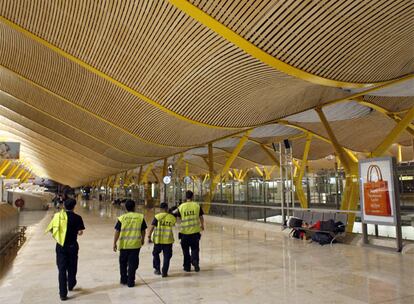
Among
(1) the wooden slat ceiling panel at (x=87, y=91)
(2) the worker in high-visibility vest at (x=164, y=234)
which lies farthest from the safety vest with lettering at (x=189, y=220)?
(1) the wooden slat ceiling panel at (x=87, y=91)

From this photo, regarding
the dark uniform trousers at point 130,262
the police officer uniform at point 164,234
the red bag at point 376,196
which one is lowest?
the dark uniform trousers at point 130,262

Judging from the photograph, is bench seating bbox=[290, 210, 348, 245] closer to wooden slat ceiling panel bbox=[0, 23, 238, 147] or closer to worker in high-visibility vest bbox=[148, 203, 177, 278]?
worker in high-visibility vest bbox=[148, 203, 177, 278]

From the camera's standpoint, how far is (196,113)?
18.1 metres

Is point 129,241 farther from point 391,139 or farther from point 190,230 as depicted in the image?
point 391,139

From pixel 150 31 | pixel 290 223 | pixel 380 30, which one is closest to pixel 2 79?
pixel 150 31

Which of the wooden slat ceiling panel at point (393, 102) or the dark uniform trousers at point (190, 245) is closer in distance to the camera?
the dark uniform trousers at point (190, 245)

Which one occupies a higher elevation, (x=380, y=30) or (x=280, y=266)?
(x=380, y=30)

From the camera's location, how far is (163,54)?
43.3 feet

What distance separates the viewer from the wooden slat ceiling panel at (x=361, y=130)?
2839 centimetres

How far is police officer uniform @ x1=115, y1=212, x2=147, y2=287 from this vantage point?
6023mm

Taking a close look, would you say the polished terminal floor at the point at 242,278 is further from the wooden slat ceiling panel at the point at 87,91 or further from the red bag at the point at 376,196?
the wooden slat ceiling panel at the point at 87,91

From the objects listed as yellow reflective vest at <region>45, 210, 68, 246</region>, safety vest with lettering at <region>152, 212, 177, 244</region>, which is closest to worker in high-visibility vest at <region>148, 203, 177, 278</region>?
safety vest with lettering at <region>152, 212, 177, 244</region>

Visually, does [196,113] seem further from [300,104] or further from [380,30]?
[380,30]

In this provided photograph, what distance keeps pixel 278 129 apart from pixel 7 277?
26.3 meters
